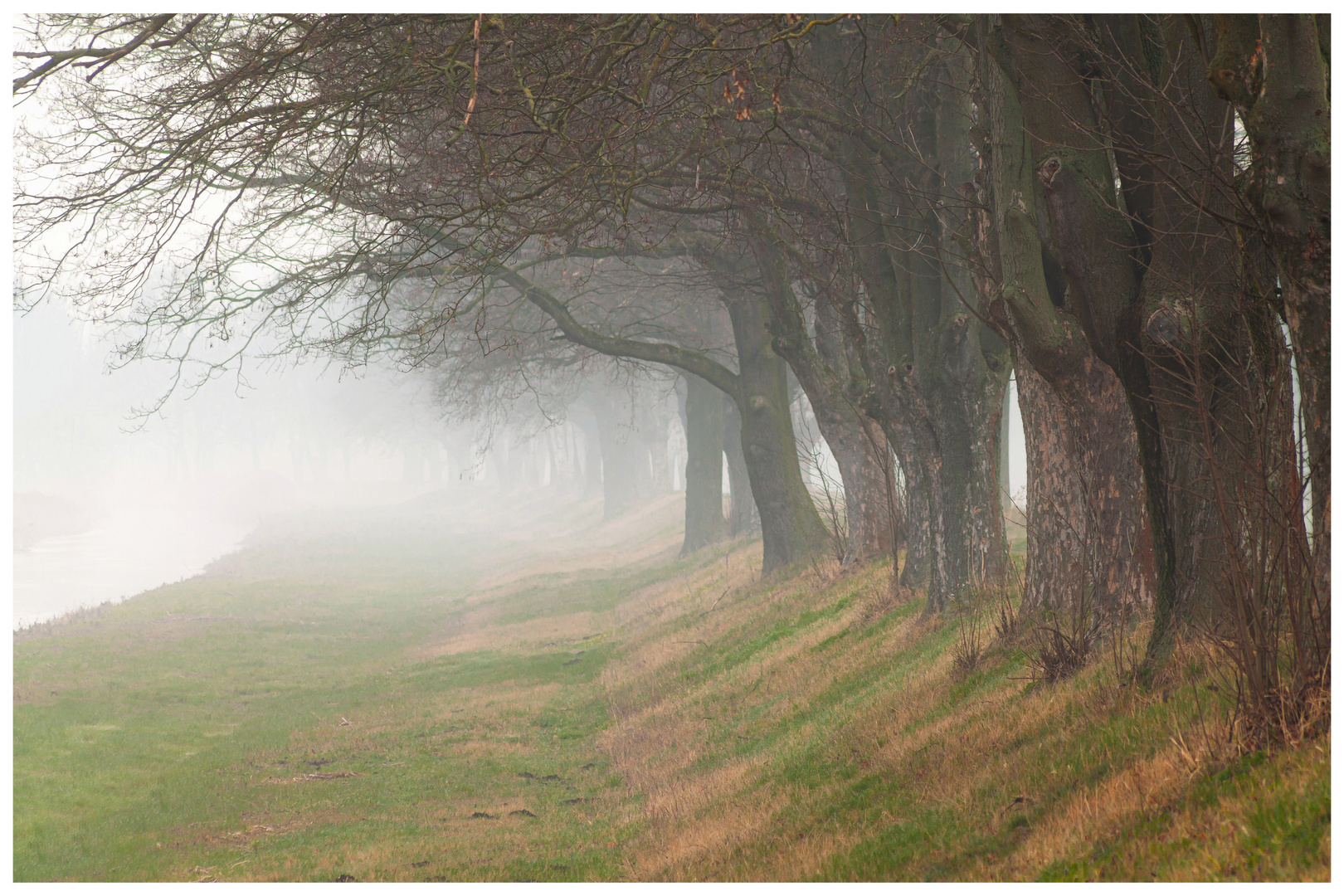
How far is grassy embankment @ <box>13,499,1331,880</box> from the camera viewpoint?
4.61 metres

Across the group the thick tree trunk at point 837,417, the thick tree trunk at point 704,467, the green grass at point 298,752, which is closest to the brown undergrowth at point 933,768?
the green grass at point 298,752

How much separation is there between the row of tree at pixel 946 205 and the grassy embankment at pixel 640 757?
3.04ft

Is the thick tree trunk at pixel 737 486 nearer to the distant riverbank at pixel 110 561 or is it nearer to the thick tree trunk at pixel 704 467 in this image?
the thick tree trunk at pixel 704 467

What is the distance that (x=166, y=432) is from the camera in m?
80.2

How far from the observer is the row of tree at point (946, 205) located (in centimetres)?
479

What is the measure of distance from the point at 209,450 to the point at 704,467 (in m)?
70.7

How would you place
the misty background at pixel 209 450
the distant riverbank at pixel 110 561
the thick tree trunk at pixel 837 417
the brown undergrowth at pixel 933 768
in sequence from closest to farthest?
1. the brown undergrowth at pixel 933 768
2. the thick tree trunk at pixel 837 417
3. the distant riverbank at pixel 110 561
4. the misty background at pixel 209 450

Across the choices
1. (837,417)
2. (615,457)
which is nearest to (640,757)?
(837,417)

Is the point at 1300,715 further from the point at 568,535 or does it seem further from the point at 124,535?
the point at 124,535

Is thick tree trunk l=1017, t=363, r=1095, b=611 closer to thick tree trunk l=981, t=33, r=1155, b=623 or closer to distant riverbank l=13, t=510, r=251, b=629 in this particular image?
thick tree trunk l=981, t=33, r=1155, b=623

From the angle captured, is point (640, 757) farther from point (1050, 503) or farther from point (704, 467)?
point (704, 467)

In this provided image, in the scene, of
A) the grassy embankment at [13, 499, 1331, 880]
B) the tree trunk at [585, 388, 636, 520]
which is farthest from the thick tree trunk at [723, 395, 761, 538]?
the tree trunk at [585, 388, 636, 520]

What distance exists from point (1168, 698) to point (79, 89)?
1073cm

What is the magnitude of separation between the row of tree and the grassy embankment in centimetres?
93
